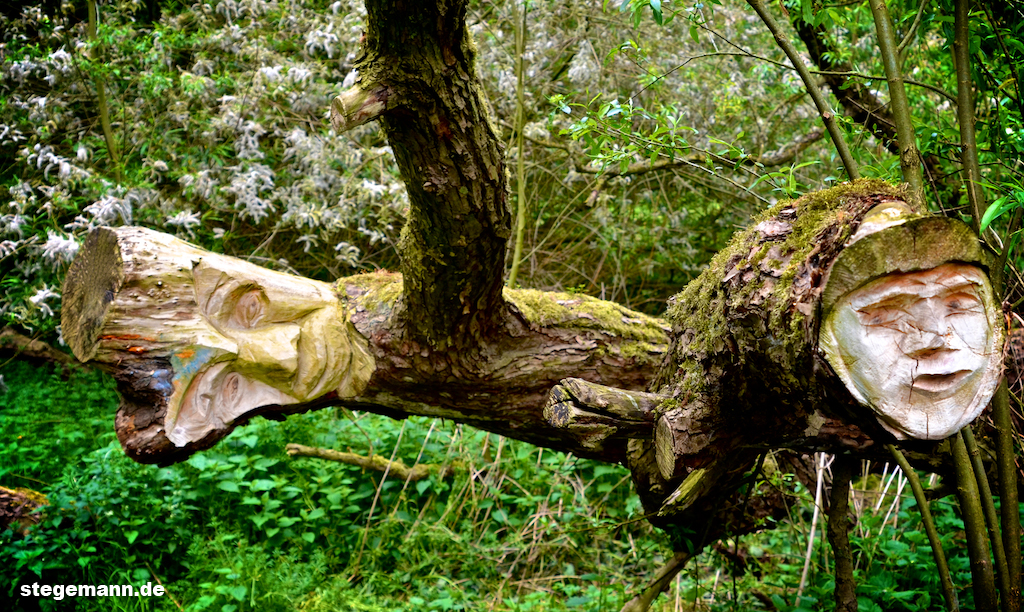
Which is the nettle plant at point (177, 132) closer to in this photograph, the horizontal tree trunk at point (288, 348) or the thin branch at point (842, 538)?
the horizontal tree trunk at point (288, 348)

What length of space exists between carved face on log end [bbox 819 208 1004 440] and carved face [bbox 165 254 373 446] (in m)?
1.55

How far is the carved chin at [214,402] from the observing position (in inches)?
76.1

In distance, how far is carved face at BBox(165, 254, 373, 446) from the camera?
1.94m

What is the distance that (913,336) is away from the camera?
1.10m

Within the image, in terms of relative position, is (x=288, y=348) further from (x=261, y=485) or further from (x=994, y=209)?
(x=994, y=209)

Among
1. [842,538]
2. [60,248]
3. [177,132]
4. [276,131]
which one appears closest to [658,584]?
[842,538]

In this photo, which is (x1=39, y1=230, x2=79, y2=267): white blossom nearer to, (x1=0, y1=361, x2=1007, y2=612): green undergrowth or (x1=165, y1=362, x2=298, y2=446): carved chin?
(x1=0, y1=361, x2=1007, y2=612): green undergrowth

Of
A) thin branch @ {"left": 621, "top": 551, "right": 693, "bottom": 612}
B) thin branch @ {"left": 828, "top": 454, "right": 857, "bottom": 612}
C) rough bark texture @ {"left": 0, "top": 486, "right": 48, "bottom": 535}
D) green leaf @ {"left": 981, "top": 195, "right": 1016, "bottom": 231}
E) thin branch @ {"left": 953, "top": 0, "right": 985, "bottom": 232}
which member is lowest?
rough bark texture @ {"left": 0, "top": 486, "right": 48, "bottom": 535}

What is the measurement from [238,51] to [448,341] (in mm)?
2995

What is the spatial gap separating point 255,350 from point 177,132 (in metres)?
3.03

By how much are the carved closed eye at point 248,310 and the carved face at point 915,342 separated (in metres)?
1.63

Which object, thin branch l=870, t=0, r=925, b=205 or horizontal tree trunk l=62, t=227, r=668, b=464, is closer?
thin branch l=870, t=0, r=925, b=205

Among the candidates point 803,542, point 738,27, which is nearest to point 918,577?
point 803,542

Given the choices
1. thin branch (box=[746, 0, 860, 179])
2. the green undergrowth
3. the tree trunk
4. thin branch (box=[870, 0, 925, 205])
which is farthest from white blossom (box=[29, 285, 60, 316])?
thin branch (box=[870, 0, 925, 205])
